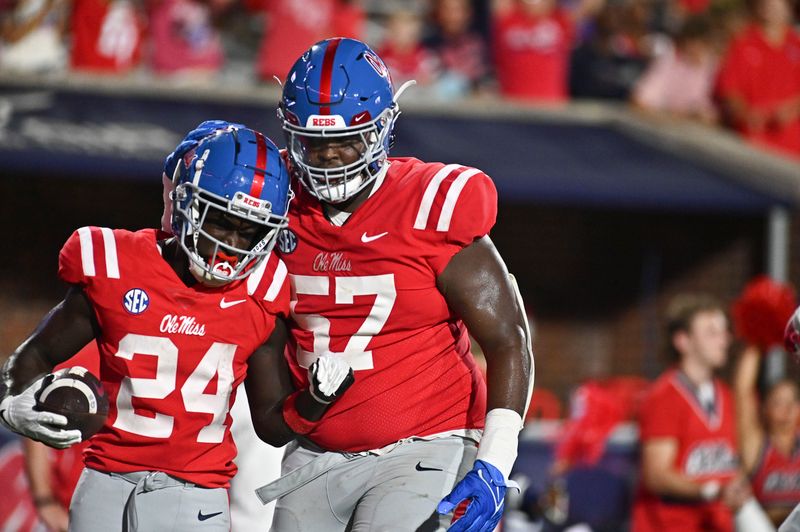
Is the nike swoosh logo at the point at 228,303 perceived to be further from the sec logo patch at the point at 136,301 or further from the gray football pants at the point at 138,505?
→ the gray football pants at the point at 138,505

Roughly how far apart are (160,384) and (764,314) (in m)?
3.86

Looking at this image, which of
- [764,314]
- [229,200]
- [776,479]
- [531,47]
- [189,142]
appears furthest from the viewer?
[531,47]

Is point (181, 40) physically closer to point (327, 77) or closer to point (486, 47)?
point (486, 47)

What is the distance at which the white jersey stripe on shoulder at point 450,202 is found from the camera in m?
3.68

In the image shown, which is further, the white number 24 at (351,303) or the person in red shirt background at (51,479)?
the person in red shirt background at (51,479)

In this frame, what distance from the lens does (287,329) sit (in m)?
3.94

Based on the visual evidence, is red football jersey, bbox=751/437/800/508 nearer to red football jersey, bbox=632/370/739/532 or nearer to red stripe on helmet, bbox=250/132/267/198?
red football jersey, bbox=632/370/739/532

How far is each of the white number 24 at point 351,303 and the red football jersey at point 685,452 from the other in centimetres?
329

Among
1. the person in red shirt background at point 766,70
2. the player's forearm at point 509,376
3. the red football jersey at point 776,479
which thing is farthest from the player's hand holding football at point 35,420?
the person in red shirt background at point 766,70

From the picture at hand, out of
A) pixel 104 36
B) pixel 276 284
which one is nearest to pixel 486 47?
pixel 104 36

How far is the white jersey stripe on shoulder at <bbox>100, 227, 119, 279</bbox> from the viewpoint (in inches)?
146

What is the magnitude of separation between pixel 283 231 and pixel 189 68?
19.1 ft

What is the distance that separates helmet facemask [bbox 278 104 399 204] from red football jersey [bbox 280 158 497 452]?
10cm

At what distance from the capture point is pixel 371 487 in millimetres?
3709
